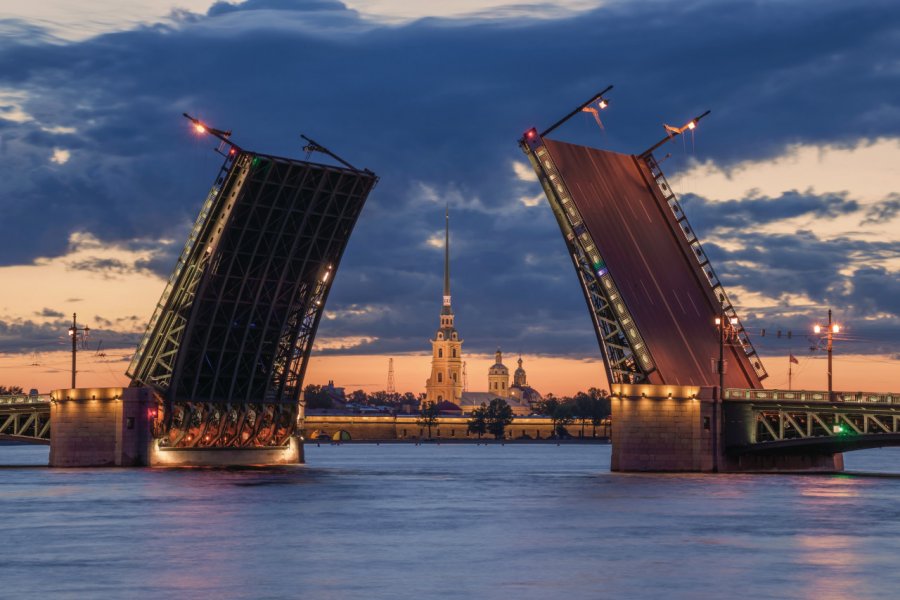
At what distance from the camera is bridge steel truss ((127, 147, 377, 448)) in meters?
72.2

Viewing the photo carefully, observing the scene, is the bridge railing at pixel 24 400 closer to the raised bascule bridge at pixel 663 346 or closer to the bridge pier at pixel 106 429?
the bridge pier at pixel 106 429

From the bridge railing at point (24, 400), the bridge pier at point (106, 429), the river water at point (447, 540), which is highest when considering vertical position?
the bridge railing at point (24, 400)

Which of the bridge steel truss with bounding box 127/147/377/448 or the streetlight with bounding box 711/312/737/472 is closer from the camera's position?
the bridge steel truss with bounding box 127/147/377/448

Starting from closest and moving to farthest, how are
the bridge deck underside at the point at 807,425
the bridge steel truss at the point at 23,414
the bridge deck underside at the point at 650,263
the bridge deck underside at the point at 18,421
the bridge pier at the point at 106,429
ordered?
the bridge deck underside at the point at 807,425, the bridge deck underside at the point at 650,263, the bridge pier at the point at 106,429, the bridge steel truss at the point at 23,414, the bridge deck underside at the point at 18,421

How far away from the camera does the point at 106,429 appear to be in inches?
3221

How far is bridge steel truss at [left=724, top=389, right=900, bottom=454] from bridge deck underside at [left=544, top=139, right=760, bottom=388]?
3.25m

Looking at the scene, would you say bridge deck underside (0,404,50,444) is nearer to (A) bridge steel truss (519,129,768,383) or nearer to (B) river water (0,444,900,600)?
(B) river water (0,444,900,600)

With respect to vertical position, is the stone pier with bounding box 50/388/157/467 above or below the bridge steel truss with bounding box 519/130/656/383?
below

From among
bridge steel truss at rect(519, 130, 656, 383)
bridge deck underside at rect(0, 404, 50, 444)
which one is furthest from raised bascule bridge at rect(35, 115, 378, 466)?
bridge steel truss at rect(519, 130, 656, 383)

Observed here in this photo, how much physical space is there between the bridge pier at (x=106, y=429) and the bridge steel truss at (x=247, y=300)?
0.80m

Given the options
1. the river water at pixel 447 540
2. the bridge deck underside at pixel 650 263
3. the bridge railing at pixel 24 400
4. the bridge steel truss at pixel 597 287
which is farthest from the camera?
the bridge railing at pixel 24 400

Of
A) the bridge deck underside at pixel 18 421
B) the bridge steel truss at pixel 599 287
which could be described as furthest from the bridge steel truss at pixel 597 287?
the bridge deck underside at pixel 18 421

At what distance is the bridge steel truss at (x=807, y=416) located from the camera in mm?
76375

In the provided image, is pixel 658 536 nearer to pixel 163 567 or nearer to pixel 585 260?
pixel 163 567
